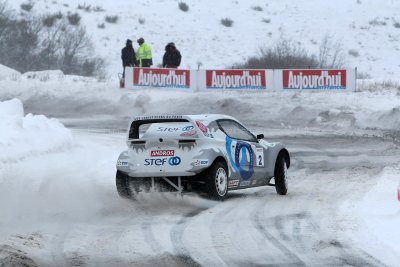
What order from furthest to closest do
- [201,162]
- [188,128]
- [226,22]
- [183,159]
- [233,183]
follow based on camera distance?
[226,22] < [233,183] < [188,128] < [183,159] < [201,162]

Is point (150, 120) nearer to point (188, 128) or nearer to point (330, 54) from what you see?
point (188, 128)

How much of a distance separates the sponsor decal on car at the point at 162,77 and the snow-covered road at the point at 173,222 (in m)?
15.7

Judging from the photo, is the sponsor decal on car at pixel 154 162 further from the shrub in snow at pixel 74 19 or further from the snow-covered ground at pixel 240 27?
the shrub in snow at pixel 74 19

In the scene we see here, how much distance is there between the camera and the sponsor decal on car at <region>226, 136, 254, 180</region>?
13750 mm

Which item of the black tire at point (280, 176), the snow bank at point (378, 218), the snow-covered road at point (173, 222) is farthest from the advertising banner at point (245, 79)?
the black tire at point (280, 176)

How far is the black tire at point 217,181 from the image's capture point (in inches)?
513

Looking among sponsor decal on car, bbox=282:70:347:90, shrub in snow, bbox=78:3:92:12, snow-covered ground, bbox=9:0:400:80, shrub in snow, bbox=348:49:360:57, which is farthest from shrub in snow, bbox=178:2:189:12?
sponsor decal on car, bbox=282:70:347:90

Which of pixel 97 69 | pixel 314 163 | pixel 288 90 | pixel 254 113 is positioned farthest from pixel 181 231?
pixel 97 69

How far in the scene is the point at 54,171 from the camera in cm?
1580

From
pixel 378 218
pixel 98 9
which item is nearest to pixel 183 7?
pixel 98 9

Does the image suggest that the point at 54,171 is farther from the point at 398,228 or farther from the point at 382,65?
the point at 382,65

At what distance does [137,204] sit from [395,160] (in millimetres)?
7863

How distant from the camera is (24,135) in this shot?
17391 mm

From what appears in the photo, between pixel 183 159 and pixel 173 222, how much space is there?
2.08 meters
